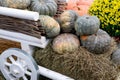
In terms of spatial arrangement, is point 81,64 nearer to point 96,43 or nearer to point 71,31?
point 96,43

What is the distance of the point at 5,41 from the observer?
3006 millimetres

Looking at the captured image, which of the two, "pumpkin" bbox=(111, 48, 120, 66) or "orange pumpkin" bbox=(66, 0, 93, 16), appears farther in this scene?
"orange pumpkin" bbox=(66, 0, 93, 16)

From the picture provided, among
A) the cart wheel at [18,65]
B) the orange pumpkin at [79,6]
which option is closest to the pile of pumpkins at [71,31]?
the cart wheel at [18,65]

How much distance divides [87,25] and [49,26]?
0.40 meters

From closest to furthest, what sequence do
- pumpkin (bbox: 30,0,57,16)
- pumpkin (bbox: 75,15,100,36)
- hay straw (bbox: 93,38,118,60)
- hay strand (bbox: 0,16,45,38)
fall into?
hay strand (bbox: 0,16,45,38) < pumpkin (bbox: 75,15,100,36) < hay straw (bbox: 93,38,118,60) < pumpkin (bbox: 30,0,57,16)

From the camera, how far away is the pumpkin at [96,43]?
9.23 ft

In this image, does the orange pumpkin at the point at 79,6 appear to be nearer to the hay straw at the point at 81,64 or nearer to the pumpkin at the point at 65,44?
the pumpkin at the point at 65,44

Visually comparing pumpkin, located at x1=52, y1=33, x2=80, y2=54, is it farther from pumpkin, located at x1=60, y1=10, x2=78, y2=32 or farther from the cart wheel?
the cart wheel

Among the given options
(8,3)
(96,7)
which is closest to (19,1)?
(8,3)

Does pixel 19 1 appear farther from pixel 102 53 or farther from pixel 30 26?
pixel 102 53

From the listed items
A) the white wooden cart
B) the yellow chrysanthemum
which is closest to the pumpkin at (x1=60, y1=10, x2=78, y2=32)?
the white wooden cart

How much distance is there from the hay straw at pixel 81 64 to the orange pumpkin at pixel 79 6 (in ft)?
2.73

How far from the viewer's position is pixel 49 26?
2.85 meters

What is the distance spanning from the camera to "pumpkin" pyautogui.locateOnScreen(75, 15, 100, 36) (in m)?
2.76
